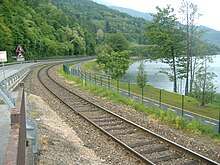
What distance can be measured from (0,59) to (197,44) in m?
23.7

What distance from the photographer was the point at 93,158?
955cm

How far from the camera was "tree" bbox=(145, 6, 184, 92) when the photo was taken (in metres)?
37.3

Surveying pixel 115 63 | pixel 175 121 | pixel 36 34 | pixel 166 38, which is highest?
pixel 36 34

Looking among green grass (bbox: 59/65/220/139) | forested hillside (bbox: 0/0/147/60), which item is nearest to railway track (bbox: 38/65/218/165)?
green grass (bbox: 59/65/220/139)

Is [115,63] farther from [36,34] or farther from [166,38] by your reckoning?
[36,34]

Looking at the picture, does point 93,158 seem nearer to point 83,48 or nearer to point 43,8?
point 83,48

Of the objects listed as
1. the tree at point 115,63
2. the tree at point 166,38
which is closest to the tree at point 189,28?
the tree at point 166,38

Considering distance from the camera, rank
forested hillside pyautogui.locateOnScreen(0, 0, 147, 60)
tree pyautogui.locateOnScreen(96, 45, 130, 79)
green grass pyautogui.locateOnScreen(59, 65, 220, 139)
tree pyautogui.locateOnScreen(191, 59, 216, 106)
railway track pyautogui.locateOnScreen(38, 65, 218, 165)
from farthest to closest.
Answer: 1. forested hillside pyautogui.locateOnScreen(0, 0, 147, 60)
2. tree pyautogui.locateOnScreen(96, 45, 130, 79)
3. tree pyautogui.locateOnScreen(191, 59, 216, 106)
4. green grass pyautogui.locateOnScreen(59, 65, 220, 139)
5. railway track pyautogui.locateOnScreen(38, 65, 218, 165)

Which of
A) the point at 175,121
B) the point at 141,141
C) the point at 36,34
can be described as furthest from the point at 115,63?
the point at 141,141

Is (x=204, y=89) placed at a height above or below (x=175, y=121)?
below

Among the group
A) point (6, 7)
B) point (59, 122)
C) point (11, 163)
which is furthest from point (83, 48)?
point (11, 163)

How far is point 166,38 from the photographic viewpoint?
37594mm

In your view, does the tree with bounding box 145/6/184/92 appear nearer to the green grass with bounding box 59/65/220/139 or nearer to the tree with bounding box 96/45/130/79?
the tree with bounding box 96/45/130/79

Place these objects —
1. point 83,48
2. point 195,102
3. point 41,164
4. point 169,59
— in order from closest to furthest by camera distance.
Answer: point 41,164 < point 195,102 < point 169,59 < point 83,48
